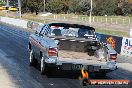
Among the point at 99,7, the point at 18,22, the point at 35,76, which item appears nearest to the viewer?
the point at 35,76

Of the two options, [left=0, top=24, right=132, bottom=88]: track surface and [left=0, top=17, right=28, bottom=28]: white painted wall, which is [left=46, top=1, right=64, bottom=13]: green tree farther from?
[left=0, top=24, right=132, bottom=88]: track surface

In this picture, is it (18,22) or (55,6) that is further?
(55,6)

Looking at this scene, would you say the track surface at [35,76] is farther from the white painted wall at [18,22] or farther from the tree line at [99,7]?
the tree line at [99,7]

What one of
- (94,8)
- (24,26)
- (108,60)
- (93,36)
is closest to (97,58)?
(108,60)

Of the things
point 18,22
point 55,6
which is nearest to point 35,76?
point 18,22

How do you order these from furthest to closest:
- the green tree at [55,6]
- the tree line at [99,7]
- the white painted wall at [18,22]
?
the green tree at [55,6], the tree line at [99,7], the white painted wall at [18,22]

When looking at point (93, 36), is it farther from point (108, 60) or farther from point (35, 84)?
point (35, 84)

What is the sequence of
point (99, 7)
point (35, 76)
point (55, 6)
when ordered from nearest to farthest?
point (35, 76), point (99, 7), point (55, 6)

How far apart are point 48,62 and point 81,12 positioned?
106m

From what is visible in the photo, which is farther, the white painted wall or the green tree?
the green tree

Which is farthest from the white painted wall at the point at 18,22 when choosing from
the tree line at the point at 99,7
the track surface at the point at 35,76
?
the tree line at the point at 99,7

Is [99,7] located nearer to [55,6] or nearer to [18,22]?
[55,6]

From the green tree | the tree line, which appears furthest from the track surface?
the green tree

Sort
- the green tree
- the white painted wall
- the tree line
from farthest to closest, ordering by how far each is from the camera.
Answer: the green tree < the tree line < the white painted wall
